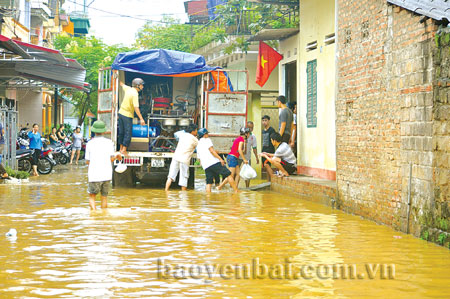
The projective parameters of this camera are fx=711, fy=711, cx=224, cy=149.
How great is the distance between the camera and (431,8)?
860 cm

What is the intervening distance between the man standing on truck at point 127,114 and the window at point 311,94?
4.08 meters

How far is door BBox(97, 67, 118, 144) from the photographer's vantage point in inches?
649

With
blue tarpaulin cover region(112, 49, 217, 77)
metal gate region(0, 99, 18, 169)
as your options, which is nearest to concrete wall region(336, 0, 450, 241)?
blue tarpaulin cover region(112, 49, 217, 77)

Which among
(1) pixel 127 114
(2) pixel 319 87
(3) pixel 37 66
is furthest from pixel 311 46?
(3) pixel 37 66

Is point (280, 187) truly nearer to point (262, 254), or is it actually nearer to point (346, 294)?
point (262, 254)

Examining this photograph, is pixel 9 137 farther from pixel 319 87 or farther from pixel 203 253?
pixel 203 253

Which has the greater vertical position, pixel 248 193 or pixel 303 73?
pixel 303 73

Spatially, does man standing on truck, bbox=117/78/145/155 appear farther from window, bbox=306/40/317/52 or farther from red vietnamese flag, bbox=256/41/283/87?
red vietnamese flag, bbox=256/41/283/87

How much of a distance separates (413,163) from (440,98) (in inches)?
45.5

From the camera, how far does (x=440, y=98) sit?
8.46 metres

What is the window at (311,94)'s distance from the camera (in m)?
17.0

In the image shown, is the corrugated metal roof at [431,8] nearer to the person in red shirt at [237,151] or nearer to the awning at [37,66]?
the person in red shirt at [237,151]

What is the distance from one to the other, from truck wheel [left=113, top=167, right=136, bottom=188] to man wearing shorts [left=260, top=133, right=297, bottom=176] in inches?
140

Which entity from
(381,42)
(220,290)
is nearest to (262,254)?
(220,290)
